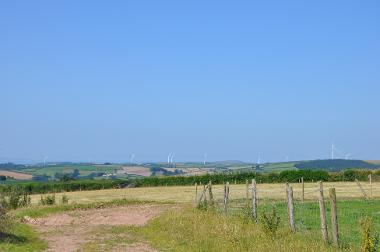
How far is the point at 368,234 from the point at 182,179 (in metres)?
72.6

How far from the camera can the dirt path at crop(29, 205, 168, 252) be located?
21.6 meters

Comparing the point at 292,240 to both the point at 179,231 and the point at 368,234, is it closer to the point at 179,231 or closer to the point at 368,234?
the point at 368,234

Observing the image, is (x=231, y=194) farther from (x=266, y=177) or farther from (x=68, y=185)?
(x=68, y=185)

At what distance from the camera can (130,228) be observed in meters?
28.8

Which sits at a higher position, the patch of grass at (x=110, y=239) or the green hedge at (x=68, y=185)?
the green hedge at (x=68, y=185)

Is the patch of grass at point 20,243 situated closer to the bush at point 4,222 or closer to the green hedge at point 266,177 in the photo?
the bush at point 4,222

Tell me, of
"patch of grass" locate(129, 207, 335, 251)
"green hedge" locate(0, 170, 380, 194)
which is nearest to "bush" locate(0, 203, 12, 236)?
"patch of grass" locate(129, 207, 335, 251)

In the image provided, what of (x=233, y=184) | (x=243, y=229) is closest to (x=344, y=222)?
(x=243, y=229)

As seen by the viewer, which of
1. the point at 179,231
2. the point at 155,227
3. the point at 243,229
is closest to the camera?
the point at 243,229

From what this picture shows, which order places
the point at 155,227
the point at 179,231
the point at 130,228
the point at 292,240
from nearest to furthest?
the point at 292,240
the point at 179,231
the point at 155,227
the point at 130,228

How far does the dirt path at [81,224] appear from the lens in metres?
21.6

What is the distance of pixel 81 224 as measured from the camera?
33.7 metres

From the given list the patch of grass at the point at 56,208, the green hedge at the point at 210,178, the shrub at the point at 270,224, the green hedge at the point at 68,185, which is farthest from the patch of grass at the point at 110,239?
the green hedge at the point at 68,185

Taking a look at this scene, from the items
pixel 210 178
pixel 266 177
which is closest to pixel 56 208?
pixel 210 178
